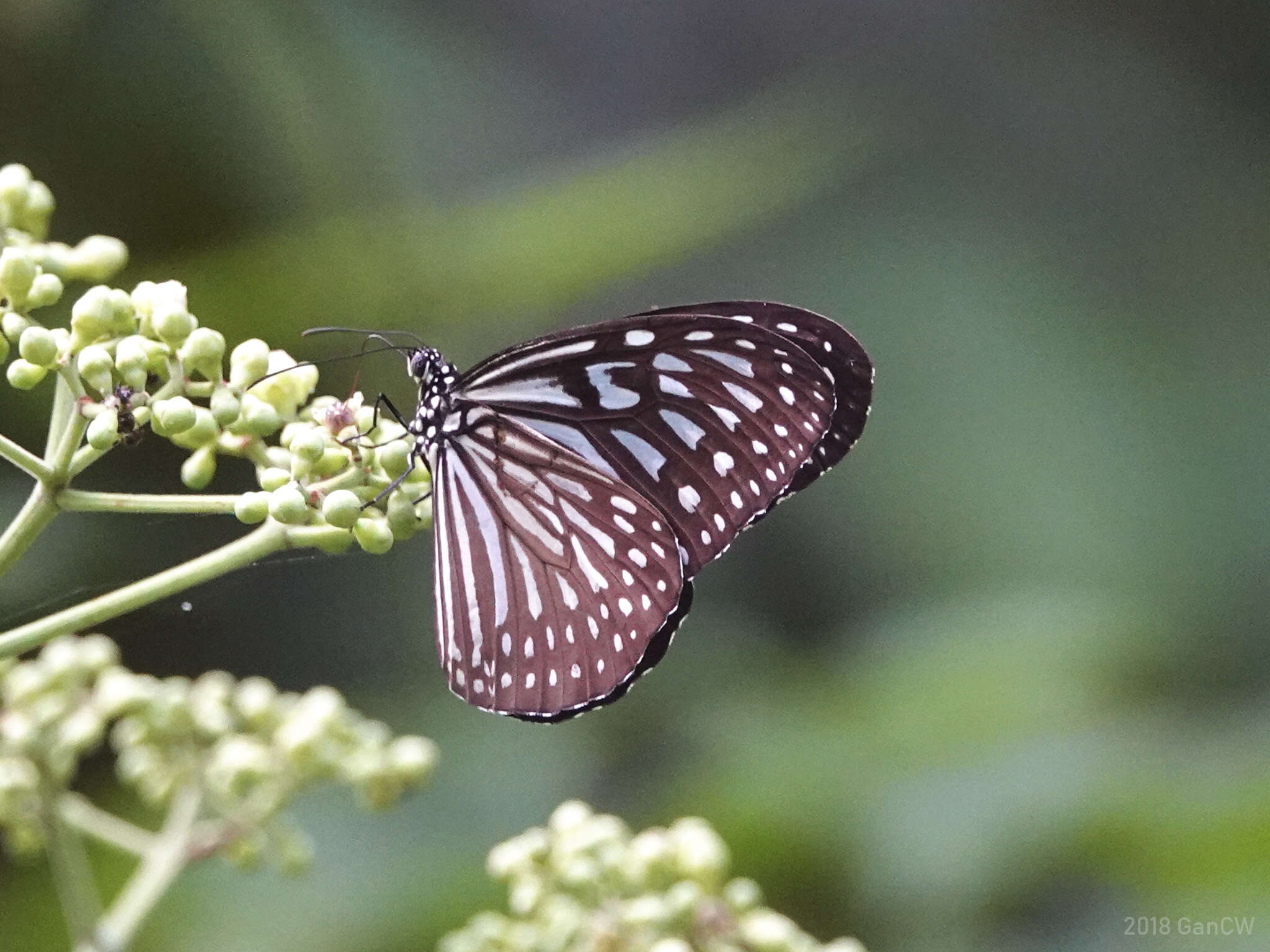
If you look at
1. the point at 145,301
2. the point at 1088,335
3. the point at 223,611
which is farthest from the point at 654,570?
the point at 1088,335

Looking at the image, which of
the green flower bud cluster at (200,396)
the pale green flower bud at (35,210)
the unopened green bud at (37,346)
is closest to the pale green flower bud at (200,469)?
the green flower bud cluster at (200,396)

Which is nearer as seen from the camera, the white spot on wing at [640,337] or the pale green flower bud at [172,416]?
the pale green flower bud at [172,416]

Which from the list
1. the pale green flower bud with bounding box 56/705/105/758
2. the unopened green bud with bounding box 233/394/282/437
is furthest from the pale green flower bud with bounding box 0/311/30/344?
the pale green flower bud with bounding box 56/705/105/758

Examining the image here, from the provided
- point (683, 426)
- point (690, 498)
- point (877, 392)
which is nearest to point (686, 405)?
point (683, 426)

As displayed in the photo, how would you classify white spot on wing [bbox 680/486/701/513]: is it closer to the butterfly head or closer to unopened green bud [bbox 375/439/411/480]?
the butterfly head

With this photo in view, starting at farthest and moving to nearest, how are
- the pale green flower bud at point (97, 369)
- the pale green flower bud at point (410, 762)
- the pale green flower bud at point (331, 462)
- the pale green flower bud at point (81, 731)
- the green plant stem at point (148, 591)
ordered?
1. the pale green flower bud at point (410, 762)
2. the pale green flower bud at point (81, 731)
3. the pale green flower bud at point (331, 462)
4. the pale green flower bud at point (97, 369)
5. the green plant stem at point (148, 591)

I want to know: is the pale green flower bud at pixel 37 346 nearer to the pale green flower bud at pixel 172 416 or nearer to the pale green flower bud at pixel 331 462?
the pale green flower bud at pixel 172 416

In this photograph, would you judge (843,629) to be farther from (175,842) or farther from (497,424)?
(175,842)
